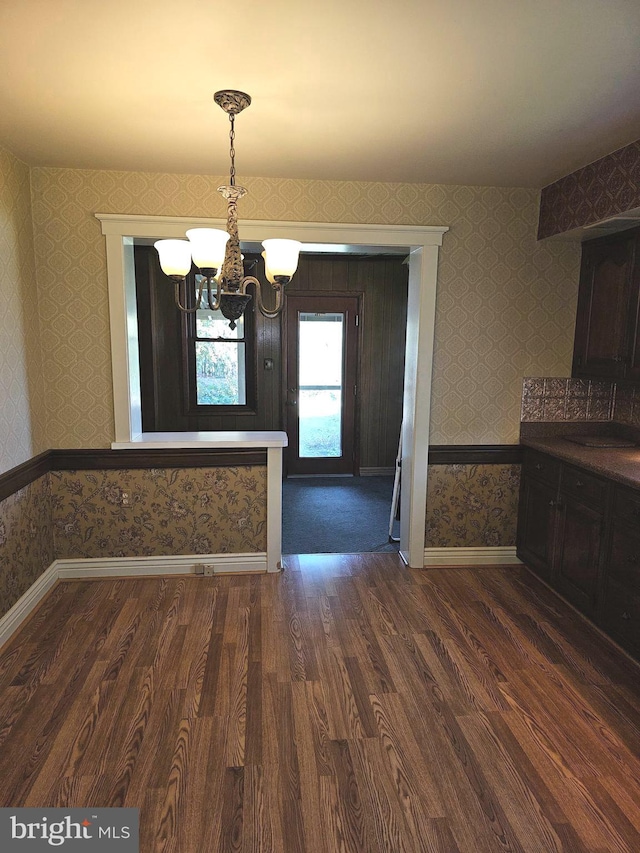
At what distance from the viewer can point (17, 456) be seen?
2.97m

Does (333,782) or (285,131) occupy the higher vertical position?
(285,131)

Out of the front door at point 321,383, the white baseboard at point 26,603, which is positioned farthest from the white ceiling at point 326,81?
the front door at point 321,383

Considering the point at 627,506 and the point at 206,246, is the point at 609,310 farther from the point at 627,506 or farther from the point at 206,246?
the point at 206,246

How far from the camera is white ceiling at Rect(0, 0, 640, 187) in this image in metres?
1.61

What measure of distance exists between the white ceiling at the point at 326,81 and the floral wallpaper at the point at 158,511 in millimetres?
1880

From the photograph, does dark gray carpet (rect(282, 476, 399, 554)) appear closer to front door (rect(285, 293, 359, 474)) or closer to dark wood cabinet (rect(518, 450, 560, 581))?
front door (rect(285, 293, 359, 474))

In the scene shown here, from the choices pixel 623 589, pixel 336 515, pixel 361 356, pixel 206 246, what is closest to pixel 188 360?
pixel 361 356

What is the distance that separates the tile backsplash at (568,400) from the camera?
12.2ft

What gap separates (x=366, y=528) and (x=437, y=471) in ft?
3.86

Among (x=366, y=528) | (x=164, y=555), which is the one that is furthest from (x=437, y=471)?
(x=164, y=555)

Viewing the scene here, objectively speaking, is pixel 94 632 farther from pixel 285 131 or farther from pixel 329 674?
pixel 285 131

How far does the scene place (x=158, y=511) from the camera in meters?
3.54

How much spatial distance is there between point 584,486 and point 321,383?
140 inches

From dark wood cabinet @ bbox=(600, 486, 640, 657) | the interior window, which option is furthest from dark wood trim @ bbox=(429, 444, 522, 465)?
the interior window
